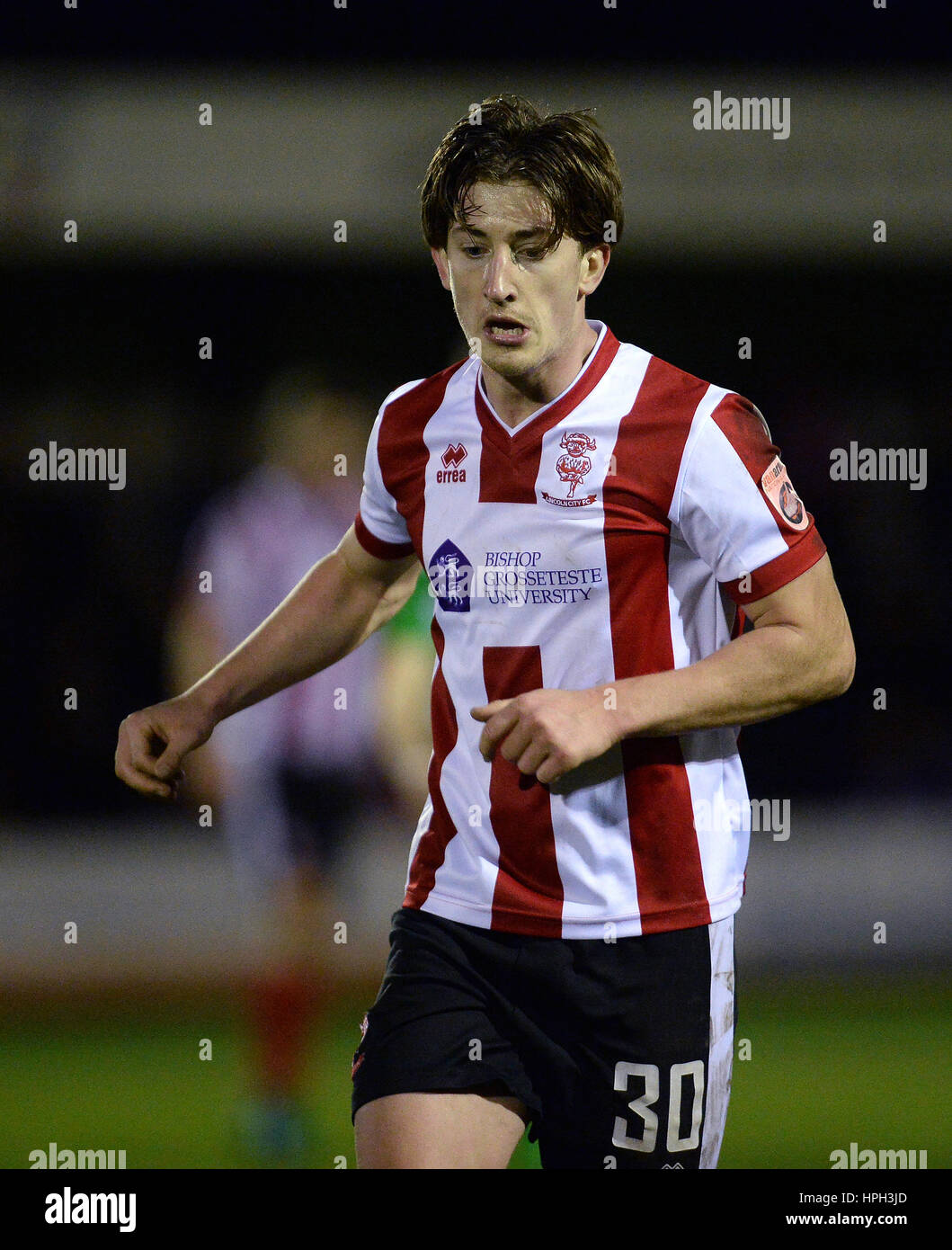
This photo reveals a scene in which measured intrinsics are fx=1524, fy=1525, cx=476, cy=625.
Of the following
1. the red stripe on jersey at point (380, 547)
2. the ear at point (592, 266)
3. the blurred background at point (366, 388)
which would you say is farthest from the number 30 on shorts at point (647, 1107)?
the blurred background at point (366, 388)

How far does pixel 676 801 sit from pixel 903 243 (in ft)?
18.7

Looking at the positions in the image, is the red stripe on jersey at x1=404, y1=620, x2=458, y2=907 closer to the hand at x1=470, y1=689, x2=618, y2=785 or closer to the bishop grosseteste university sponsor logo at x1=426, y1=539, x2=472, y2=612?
the bishop grosseteste university sponsor logo at x1=426, y1=539, x2=472, y2=612

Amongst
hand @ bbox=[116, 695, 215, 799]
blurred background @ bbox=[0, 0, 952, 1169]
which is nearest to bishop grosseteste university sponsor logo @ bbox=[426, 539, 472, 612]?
hand @ bbox=[116, 695, 215, 799]

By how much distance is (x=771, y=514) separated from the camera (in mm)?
2227

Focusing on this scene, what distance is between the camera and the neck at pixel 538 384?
7.91 ft

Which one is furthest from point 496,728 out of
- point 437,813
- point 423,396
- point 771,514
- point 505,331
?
point 423,396

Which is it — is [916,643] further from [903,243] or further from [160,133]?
[160,133]

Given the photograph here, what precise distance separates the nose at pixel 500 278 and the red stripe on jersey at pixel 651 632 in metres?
0.27

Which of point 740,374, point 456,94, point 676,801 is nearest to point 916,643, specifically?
point 740,374

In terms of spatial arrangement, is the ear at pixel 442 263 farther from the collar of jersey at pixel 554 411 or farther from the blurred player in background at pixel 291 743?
the blurred player in background at pixel 291 743

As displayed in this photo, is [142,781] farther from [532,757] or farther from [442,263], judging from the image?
[442,263]

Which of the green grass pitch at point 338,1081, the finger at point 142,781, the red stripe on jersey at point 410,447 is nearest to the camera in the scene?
the finger at point 142,781

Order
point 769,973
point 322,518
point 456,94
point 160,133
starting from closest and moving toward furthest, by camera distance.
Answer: point 322,518
point 769,973
point 456,94
point 160,133
